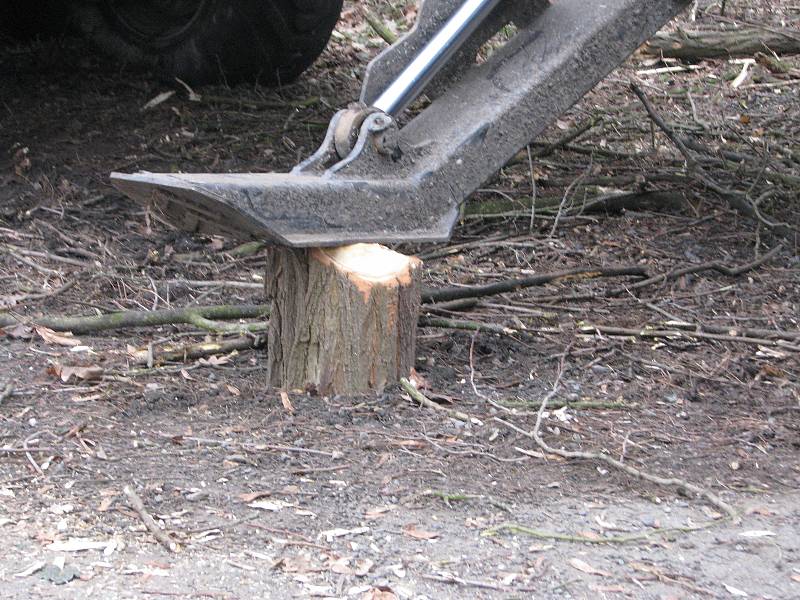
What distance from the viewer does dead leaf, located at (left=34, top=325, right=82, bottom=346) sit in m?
4.29

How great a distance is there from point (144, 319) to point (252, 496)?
4.85 feet

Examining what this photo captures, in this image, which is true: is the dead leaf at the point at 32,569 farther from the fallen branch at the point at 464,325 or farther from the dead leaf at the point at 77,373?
the fallen branch at the point at 464,325

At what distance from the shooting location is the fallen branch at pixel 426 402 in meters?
3.73

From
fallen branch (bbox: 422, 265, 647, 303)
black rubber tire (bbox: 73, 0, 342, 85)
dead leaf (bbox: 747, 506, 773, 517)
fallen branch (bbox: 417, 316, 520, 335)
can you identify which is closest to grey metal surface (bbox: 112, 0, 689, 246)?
fallen branch (bbox: 417, 316, 520, 335)

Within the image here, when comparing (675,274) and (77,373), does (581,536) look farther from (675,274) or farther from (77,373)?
(675,274)

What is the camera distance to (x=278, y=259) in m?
3.89

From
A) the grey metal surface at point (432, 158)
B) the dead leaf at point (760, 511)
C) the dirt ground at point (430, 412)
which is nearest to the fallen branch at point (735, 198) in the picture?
the dirt ground at point (430, 412)

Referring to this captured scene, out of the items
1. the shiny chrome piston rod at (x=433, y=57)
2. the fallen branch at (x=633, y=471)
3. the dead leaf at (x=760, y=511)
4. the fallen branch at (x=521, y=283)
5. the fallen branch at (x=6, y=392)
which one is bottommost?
the dead leaf at (x=760, y=511)

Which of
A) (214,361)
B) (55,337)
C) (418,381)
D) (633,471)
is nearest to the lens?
(633,471)

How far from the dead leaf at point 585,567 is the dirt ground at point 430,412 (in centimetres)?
1

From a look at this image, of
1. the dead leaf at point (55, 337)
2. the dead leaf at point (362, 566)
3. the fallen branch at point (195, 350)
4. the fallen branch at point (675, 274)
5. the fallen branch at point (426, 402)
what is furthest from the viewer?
the fallen branch at point (675, 274)

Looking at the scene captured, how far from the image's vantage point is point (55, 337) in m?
4.32

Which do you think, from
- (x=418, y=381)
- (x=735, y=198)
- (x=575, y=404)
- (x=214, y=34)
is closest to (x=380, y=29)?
(x=214, y=34)

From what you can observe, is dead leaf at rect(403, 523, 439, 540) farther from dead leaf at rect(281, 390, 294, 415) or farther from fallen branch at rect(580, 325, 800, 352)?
fallen branch at rect(580, 325, 800, 352)
